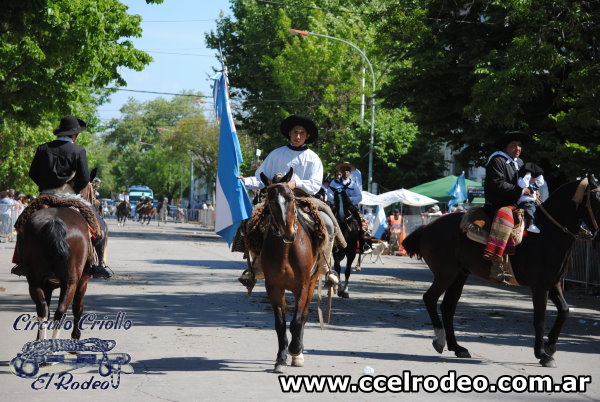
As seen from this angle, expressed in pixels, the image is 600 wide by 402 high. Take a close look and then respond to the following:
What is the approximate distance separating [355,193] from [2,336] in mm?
8564

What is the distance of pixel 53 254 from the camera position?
886 cm

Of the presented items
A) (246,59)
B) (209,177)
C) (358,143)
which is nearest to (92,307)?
(358,143)

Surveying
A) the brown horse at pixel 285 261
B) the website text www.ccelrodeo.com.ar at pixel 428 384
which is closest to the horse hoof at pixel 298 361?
the brown horse at pixel 285 261

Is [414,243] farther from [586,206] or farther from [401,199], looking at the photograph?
[401,199]

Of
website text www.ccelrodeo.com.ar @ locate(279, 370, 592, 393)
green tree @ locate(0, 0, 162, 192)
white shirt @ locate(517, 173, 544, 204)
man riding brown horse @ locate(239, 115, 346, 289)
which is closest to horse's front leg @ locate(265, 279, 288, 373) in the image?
website text www.ccelrodeo.com.ar @ locate(279, 370, 592, 393)

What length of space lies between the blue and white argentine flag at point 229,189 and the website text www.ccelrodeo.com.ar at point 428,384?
131 inches

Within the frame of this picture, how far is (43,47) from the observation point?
23219mm

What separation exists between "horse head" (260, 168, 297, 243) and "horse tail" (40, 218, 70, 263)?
83.9 inches

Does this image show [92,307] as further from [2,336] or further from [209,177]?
[209,177]

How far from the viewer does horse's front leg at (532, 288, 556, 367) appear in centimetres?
931

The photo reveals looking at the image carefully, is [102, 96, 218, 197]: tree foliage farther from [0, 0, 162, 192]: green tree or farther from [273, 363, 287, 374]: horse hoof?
[273, 363, 287, 374]: horse hoof

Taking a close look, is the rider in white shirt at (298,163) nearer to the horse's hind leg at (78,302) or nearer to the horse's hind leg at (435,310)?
the horse's hind leg at (435,310)

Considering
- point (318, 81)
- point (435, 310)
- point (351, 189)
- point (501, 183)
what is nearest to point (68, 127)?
point (435, 310)

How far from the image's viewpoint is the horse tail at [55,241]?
8.82 meters
